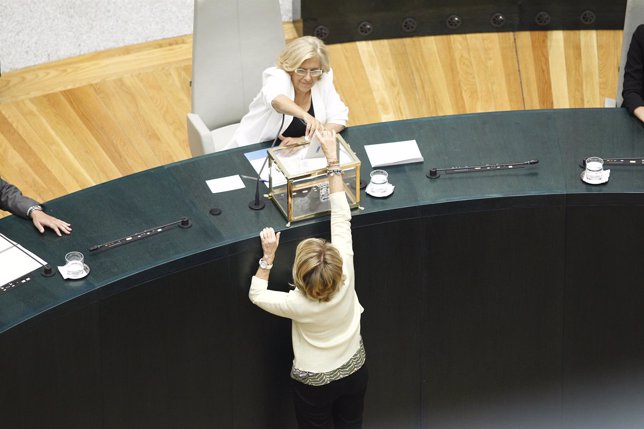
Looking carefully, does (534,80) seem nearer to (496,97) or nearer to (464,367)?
(496,97)

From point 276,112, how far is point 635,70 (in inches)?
57.3

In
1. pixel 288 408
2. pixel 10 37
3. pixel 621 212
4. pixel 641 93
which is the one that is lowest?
pixel 288 408

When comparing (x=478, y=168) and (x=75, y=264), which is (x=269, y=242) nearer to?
(x=75, y=264)

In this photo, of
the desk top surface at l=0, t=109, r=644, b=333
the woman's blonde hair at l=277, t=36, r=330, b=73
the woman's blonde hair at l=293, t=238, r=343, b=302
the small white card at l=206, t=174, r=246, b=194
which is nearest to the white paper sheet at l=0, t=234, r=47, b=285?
the desk top surface at l=0, t=109, r=644, b=333

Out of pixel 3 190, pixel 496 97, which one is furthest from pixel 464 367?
pixel 496 97

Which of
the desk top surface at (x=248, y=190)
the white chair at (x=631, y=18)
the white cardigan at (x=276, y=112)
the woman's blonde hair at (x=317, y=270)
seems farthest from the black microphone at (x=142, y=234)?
the white chair at (x=631, y=18)

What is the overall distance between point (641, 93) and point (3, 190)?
2507mm

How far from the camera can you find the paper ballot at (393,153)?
14.8 ft

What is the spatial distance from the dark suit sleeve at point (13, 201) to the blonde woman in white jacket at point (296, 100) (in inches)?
37.8

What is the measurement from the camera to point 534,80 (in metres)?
6.52

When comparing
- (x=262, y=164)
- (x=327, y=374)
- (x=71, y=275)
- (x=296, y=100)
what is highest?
(x=296, y=100)

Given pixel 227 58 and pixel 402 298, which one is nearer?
pixel 402 298

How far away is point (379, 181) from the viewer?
4.31 meters

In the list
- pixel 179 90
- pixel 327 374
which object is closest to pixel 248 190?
pixel 327 374
